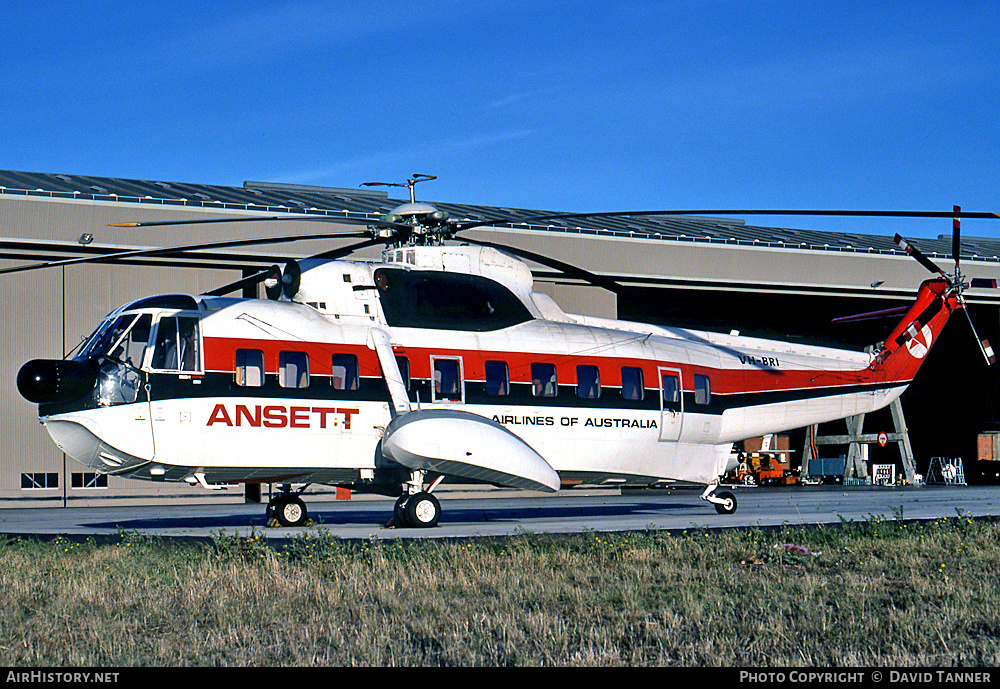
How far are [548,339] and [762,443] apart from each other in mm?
38415

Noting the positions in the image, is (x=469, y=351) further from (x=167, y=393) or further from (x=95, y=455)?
(x=95, y=455)

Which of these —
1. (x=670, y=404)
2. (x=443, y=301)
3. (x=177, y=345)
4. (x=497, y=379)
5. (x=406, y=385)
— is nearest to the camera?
(x=177, y=345)

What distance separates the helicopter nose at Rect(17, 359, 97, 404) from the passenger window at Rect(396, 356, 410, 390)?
209 inches

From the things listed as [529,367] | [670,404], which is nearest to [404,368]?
[529,367]

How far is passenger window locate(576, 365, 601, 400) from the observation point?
21047 mm

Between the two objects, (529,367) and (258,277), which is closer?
(258,277)

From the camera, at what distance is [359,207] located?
144 ft

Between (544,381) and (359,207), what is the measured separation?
984 inches

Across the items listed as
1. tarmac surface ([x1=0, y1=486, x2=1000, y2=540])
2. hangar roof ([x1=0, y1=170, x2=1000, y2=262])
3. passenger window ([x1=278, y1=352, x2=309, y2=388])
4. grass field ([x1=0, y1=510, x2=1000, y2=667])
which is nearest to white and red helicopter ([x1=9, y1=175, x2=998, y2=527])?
passenger window ([x1=278, y1=352, x2=309, y2=388])

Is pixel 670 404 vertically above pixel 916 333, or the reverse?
pixel 916 333

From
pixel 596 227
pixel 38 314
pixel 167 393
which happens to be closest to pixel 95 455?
pixel 167 393

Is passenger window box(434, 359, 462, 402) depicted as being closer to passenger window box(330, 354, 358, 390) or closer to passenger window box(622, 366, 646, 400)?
passenger window box(330, 354, 358, 390)

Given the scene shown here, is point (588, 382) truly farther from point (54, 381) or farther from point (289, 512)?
point (54, 381)

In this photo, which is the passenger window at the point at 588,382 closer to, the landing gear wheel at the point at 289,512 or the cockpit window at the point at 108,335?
the landing gear wheel at the point at 289,512
